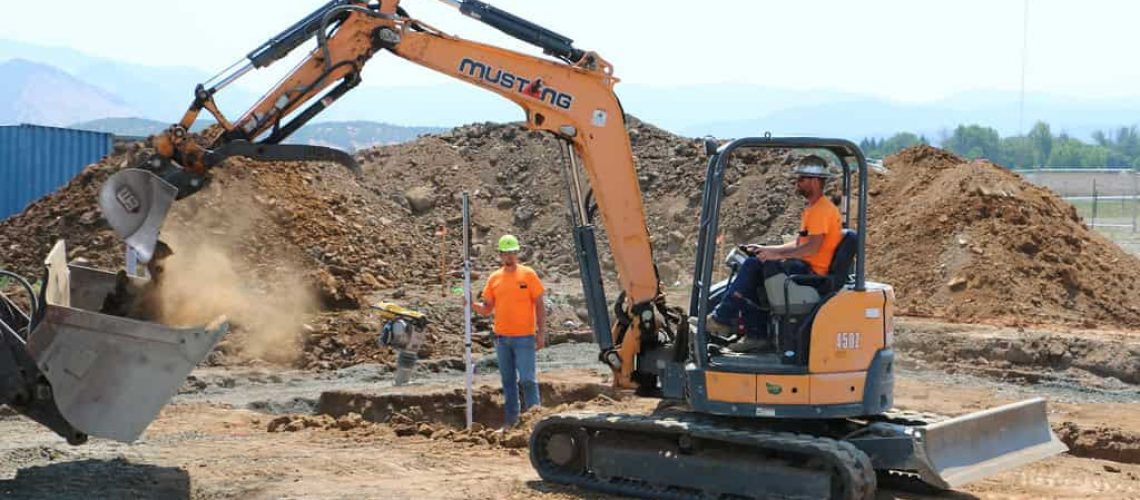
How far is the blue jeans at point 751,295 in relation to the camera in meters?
8.46

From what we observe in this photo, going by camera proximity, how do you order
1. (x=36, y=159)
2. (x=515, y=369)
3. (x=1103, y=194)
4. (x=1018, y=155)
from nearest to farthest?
(x=515, y=369)
(x=36, y=159)
(x=1103, y=194)
(x=1018, y=155)

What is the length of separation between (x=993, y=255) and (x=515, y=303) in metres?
10.6

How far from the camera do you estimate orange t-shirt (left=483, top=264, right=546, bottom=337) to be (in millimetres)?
11766

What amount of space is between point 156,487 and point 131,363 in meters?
1.02

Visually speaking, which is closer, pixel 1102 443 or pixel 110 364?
pixel 110 364

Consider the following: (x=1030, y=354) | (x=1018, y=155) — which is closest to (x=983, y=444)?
(x=1030, y=354)

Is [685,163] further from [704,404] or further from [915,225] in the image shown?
[704,404]

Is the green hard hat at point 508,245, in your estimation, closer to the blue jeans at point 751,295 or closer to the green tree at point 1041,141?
Result: the blue jeans at point 751,295

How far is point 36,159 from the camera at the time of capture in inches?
1099

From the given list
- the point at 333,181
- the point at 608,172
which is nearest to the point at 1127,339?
the point at 608,172

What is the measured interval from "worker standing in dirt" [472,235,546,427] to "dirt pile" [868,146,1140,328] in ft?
29.6

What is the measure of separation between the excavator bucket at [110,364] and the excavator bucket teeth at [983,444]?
4326 mm

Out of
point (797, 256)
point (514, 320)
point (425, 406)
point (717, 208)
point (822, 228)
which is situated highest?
point (717, 208)

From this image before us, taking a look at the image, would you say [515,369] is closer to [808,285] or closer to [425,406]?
Answer: [425,406]
